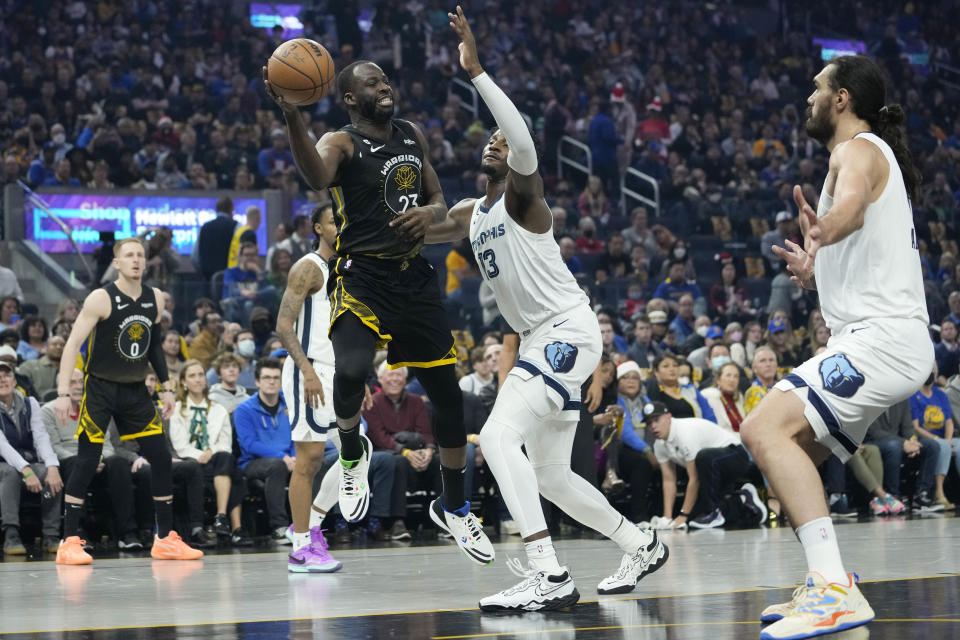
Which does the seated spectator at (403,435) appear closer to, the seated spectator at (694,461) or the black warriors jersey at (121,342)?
the seated spectator at (694,461)

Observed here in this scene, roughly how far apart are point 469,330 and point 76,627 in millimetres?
9643

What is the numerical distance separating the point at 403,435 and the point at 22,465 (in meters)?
3.06

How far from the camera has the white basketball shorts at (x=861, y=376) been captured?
480cm

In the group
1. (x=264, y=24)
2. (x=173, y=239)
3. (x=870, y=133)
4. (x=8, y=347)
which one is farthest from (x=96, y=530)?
(x=264, y=24)

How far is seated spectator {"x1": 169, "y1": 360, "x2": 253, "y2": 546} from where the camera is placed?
10.3 metres

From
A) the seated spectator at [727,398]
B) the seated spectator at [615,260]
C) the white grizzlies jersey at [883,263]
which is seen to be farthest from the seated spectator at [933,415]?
the white grizzlies jersey at [883,263]

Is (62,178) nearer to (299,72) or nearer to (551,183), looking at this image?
(551,183)

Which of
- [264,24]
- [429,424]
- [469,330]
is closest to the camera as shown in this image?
[429,424]

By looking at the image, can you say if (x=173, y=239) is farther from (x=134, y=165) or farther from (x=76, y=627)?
(x=76, y=627)

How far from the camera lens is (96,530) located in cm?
1052

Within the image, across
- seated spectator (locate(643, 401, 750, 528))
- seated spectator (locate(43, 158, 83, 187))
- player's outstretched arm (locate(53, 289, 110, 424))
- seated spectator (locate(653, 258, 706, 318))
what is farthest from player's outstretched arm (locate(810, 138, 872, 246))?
seated spectator (locate(43, 158, 83, 187))

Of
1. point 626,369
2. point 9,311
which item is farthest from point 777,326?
point 9,311

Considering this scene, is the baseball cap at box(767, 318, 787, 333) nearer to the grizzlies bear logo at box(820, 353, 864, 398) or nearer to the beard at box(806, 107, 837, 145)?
the beard at box(806, 107, 837, 145)

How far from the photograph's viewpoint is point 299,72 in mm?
6180
